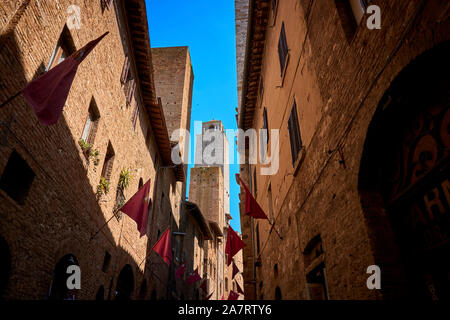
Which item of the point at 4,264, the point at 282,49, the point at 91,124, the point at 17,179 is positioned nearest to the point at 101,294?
the point at 4,264

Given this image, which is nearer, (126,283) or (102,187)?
(102,187)

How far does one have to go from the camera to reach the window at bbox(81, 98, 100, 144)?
25.7 ft

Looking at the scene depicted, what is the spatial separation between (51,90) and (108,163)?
524 cm

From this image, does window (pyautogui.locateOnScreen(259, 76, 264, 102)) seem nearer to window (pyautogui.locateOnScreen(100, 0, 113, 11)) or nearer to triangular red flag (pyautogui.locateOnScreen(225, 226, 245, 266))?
triangular red flag (pyautogui.locateOnScreen(225, 226, 245, 266))

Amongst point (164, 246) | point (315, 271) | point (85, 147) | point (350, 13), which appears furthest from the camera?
point (164, 246)

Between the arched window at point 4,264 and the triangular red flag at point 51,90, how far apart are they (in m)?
2.08

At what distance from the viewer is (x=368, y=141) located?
3.71m

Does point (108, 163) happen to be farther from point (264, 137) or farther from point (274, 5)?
point (274, 5)

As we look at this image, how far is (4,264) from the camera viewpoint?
15.9ft

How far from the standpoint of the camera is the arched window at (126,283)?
11.0 meters

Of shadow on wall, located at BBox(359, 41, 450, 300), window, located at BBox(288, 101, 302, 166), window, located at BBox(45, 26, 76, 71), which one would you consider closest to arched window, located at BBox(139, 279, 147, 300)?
window, located at BBox(288, 101, 302, 166)

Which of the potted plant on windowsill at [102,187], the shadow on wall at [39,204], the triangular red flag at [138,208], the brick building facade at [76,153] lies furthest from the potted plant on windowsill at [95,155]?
the triangular red flag at [138,208]
